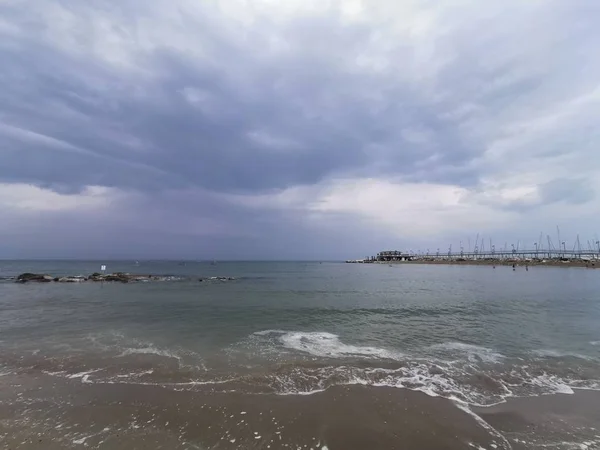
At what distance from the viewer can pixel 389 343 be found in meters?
16.9

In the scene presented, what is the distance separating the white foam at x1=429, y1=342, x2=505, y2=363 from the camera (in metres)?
14.2

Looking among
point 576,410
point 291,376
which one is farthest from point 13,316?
point 576,410

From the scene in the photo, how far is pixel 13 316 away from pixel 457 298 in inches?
1735

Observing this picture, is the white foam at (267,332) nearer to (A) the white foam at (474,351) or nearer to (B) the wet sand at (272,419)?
(B) the wet sand at (272,419)

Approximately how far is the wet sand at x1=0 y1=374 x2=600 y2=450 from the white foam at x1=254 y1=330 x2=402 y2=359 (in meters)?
4.02

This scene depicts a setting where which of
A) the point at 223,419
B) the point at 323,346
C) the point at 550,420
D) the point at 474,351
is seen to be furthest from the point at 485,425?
the point at 323,346

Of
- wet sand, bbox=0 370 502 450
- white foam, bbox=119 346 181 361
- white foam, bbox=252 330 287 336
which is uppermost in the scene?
wet sand, bbox=0 370 502 450

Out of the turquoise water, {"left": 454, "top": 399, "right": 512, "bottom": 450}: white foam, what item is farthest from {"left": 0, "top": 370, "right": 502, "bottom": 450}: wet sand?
the turquoise water

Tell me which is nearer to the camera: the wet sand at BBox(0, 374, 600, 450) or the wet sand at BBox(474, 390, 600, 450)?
the wet sand at BBox(0, 374, 600, 450)

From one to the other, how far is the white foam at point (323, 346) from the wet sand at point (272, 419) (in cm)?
402

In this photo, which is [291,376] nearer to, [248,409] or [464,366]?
[248,409]

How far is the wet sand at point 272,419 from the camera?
7.61 metres

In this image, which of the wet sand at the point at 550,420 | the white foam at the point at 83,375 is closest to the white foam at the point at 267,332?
the white foam at the point at 83,375

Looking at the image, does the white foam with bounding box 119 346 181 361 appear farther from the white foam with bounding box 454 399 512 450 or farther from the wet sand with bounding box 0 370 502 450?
the white foam with bounding box 454 399 512 450
